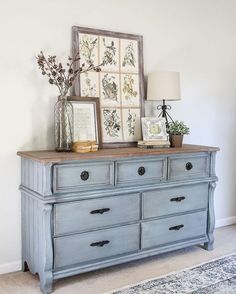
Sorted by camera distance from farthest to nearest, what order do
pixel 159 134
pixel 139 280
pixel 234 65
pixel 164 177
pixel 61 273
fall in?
pixel 234 65 → pixel 159 134 → pixel 164 177 → pixel 139 280 → pixel 61 273

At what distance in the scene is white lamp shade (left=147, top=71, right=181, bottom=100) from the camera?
10.2 ft

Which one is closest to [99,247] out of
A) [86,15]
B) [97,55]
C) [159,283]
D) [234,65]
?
[159,283]

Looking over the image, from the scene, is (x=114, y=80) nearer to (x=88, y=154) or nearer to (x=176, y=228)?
(x=88, y=154)

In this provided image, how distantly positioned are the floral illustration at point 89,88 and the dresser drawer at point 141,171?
682 mm

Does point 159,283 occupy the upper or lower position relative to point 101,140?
lower

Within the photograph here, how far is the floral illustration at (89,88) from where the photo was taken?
294cm

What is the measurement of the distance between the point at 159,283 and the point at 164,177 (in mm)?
780

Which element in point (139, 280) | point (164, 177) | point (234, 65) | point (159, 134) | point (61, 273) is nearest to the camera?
point (61, 273)

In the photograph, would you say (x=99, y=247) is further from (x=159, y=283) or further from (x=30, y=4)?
(x=30, y=4)

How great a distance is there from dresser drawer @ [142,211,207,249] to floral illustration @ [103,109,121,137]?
0.81m

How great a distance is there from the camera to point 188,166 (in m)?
2.98

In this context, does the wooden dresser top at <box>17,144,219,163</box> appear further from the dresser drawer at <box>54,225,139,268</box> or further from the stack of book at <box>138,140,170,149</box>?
the dresser drawer at <box>54,225,139,268</box>

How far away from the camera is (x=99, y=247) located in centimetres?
261

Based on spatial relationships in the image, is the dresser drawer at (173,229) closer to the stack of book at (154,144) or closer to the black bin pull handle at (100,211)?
the black bin pull handle at (100,211)
